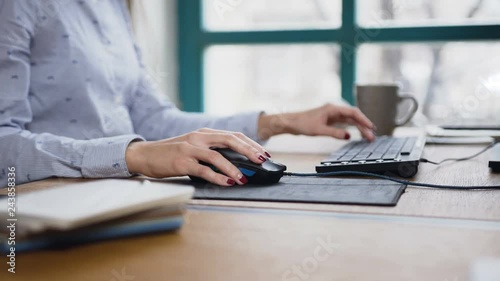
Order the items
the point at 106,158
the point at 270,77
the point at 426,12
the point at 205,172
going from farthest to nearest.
Answer: the point at 270,77 < the point at 426,12 < the point at 106,158 < the point at 205,172

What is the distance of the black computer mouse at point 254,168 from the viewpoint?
0.87 meters

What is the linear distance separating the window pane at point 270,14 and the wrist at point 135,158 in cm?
150

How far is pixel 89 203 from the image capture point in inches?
23.5

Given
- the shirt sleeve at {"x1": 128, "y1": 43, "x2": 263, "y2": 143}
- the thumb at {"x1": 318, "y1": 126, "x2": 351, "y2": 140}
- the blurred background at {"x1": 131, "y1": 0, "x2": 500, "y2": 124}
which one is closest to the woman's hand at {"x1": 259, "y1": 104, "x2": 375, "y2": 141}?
the thumb at {"x1": 318, "y1": 126, "x2": 351, "y2": 140}

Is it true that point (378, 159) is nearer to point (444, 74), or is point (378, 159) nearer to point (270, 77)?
point (444, 74)

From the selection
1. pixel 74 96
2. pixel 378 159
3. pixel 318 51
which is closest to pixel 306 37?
pixel 318 51

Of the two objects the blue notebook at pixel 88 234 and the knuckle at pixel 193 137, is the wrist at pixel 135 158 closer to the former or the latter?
the knuckle at pixel 193 137

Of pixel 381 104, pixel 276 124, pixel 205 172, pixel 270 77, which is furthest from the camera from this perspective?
pixel 270 77

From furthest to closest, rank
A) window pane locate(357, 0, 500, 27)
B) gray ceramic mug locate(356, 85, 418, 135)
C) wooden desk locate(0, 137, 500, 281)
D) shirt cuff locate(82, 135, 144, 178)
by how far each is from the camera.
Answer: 1. window pane locate(357, 0, 500, 27)
2. gray ceramic mug locate(356, 85, 418, 135)
3. shirt cuff locate(82, 135, 144, 178)
4. wooden desk locate(0, 137, 500, 281)

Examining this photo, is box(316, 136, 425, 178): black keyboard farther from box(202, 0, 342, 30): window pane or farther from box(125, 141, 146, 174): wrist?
box(202, 0, 342, 30): window pane

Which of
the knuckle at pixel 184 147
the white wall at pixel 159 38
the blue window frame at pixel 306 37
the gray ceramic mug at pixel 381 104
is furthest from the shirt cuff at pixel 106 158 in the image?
A: the blue window frame at pixel 306 37

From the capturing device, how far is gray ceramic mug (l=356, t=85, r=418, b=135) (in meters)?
1.49

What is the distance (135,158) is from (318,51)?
1560mm

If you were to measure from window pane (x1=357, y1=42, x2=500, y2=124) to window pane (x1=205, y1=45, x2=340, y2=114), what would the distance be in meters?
0.15
